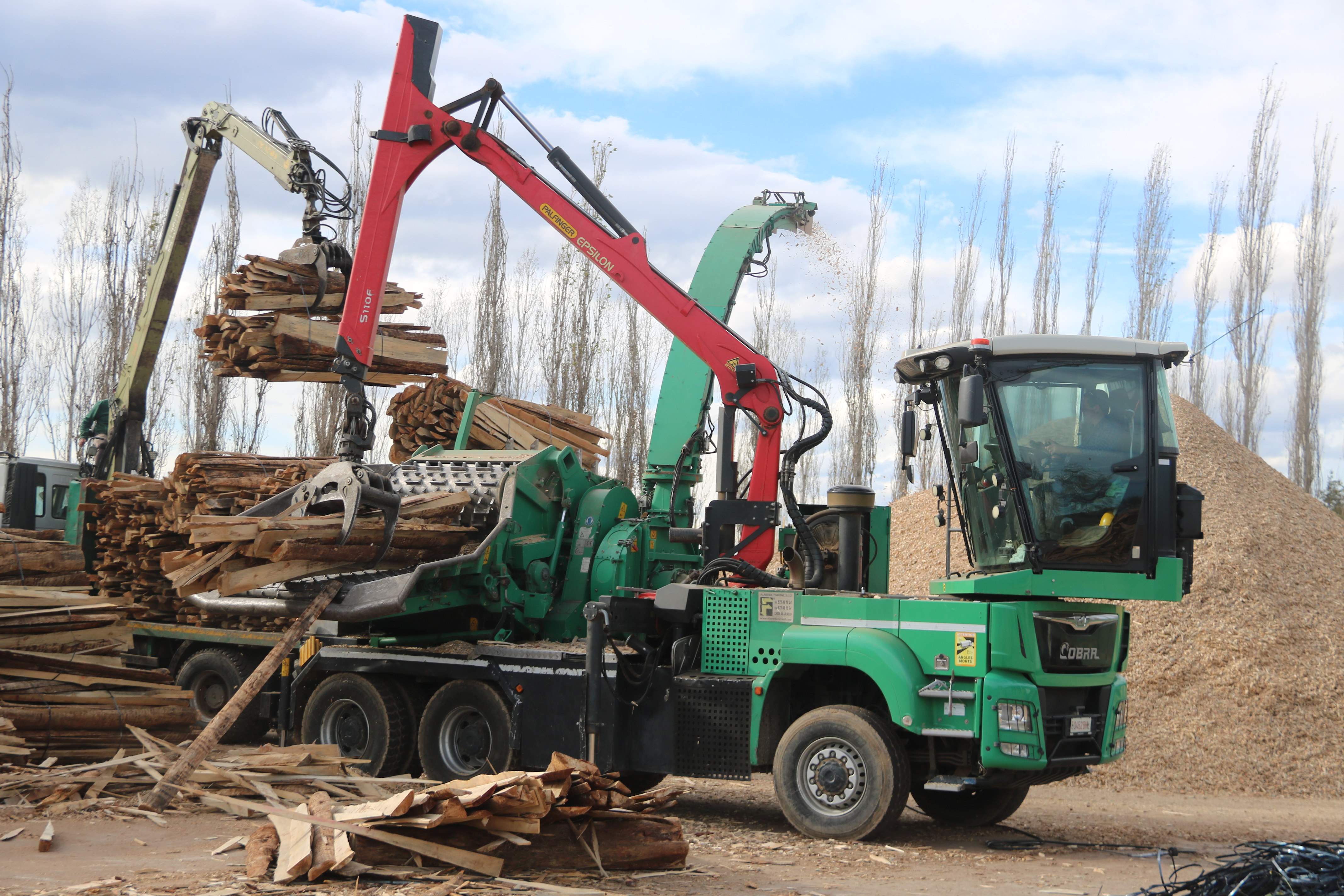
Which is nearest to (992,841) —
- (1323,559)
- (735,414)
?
(735,414)

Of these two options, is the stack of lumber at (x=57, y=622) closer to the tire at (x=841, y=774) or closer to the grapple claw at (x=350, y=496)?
the grapple claw at (x=350, y=496)

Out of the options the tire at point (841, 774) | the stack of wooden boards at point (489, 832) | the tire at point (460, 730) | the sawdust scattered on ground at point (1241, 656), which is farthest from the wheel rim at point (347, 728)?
the sawdust scattered on ground at point (1241, 656)

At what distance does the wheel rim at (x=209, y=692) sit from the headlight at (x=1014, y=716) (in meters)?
8.55

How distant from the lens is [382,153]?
11.5m

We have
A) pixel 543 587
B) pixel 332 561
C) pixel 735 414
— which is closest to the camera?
pixel 332 561

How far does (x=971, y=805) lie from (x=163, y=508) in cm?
860

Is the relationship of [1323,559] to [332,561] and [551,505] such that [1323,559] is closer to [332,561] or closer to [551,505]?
[551,505]

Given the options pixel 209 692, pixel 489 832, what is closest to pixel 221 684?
pixel 209 692

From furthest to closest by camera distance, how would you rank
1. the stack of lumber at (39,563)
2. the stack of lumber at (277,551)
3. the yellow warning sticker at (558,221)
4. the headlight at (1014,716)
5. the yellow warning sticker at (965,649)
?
the stack of lumber at (39,563) < the yellow warning sticker at (558,221) < the stack of lumber at (277,551) < the yellow warning sticker at (965,649) < the headlight at (1014,716)

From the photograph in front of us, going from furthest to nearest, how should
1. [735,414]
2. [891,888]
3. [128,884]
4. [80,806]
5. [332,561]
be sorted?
[735,414], [332,561], [80,806], [891,888], [128,884]

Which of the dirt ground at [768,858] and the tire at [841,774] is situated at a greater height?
the tire at [841,774]

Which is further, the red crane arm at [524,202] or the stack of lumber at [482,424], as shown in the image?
the stack of lumber at [482,424]

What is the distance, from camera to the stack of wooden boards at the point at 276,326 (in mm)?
13555

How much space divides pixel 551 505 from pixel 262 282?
4.65 m
